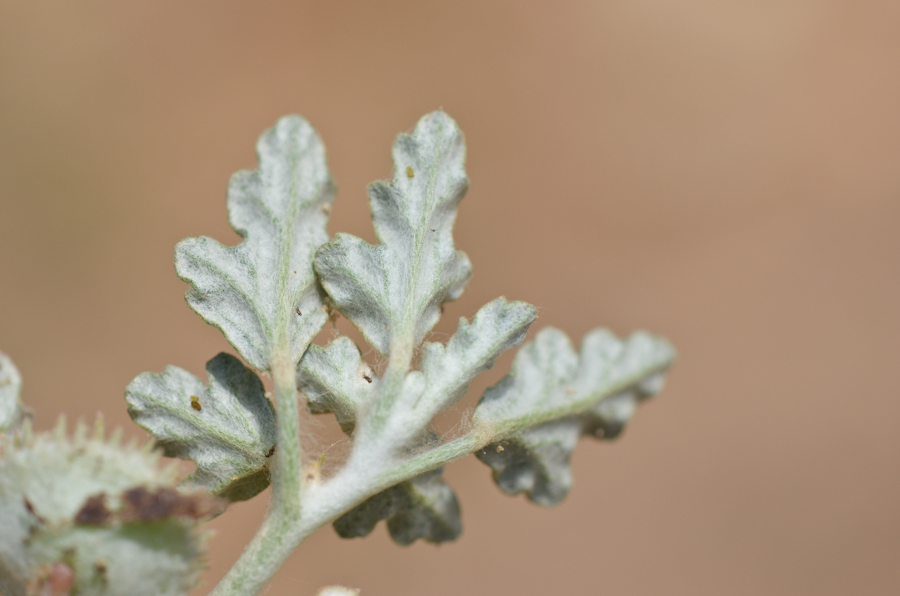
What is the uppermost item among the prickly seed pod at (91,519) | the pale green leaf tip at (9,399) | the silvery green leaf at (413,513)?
the pale green leaf tip at (9,399)

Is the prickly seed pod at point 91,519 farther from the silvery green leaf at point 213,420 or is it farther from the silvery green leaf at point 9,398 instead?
the silvery green leaf at point 9,398

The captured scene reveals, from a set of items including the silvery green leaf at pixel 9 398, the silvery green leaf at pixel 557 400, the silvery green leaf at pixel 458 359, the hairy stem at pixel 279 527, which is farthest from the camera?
the silvery green leaf at pixel 557 400

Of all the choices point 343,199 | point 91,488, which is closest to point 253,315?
point 91,488

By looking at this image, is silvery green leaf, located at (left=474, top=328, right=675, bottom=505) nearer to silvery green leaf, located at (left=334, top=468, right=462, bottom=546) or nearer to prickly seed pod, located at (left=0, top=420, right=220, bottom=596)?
silvery green leaf, located at (left=334, top=468, right=462, bottom=546)

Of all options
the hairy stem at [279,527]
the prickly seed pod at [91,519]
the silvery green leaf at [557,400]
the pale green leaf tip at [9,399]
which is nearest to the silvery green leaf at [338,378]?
the hairy stem at [279,527]

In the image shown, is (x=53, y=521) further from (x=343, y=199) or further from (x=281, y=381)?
(x=343, y=199)

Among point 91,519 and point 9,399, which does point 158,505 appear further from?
point 9,399
